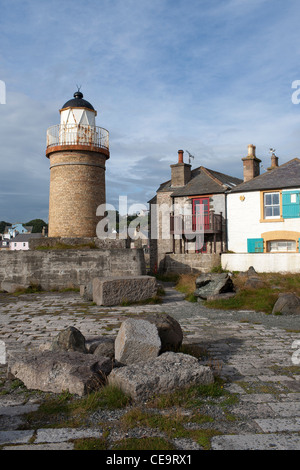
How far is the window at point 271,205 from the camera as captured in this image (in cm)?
2073

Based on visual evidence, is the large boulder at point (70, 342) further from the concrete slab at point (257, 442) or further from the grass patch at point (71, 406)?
the concrete slab at point (257, 442)

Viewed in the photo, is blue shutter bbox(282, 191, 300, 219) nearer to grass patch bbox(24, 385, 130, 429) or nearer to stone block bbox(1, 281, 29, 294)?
stone block bbox(1, 281, 29, 294)

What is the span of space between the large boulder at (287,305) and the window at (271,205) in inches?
432

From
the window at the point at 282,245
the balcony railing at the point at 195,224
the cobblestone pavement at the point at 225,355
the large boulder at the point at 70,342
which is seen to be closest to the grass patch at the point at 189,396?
the cobblestone pavement at the point at 225,355

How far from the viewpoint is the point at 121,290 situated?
39.8ft

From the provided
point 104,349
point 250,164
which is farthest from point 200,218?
point 104,349

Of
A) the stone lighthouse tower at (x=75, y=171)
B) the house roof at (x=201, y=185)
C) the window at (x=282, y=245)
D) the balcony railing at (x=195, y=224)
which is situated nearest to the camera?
the stone lighthouse tower at (x=75, y=171)

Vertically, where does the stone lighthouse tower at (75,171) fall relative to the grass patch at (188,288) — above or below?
above

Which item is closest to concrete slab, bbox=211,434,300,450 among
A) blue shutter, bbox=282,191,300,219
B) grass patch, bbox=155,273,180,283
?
grass patch, bbox=155,273,180,283

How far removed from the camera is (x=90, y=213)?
56.4ft

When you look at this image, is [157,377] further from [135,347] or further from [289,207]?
[289,207]

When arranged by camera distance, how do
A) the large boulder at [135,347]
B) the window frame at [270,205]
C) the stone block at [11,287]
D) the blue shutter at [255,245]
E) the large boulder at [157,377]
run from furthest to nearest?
the blue shutter at [255,245], the window frame at [270,205], the stone block at [11,287], the large boulder at [135,347], the large boulder at [157,377]

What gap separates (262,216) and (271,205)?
29.1 inches

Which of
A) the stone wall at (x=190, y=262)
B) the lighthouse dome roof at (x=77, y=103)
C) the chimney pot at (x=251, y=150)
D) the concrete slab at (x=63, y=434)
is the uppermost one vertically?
the lighthouse dome roof at (x=77, y=103)
